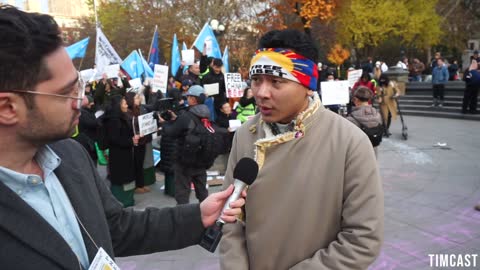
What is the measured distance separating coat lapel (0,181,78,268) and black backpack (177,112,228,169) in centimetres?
404

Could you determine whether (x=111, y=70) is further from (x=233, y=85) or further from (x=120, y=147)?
(x=120, y=147)

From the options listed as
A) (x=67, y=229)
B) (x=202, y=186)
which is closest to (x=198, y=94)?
(x=202, y=186)

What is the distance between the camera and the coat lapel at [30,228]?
1.20 m

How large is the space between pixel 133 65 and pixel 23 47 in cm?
1045

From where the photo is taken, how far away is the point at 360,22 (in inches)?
975

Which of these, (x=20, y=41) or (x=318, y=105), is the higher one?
(x=20, y=41)

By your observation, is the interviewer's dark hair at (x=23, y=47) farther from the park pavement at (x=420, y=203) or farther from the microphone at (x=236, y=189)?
the park pavement at (x=420, y=203)

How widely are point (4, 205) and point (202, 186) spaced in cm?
466

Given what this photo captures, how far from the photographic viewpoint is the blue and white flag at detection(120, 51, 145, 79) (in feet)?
36.7

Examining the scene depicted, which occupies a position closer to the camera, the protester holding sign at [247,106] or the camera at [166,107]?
the camera at [166,107]

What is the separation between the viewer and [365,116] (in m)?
5.62

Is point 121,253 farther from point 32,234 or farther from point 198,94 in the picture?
point 198,94

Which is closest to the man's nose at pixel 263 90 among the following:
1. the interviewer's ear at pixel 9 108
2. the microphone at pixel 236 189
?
the microphone at pixel 236 189

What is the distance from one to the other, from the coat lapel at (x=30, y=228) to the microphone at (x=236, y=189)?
2.03 ft
